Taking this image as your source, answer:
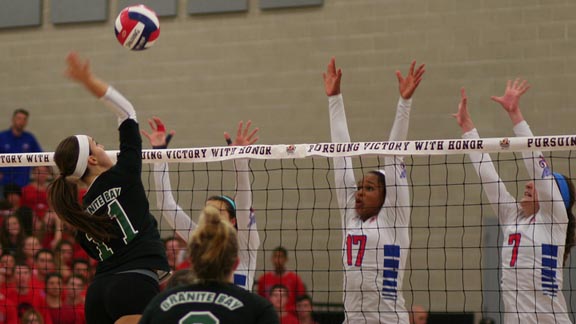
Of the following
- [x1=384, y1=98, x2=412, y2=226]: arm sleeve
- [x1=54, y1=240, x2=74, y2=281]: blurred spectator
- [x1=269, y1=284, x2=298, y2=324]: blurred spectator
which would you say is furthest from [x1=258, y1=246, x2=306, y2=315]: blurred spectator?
[x1=384, y1=98, x2=412, y2=226]: arm sleeve

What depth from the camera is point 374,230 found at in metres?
6.85

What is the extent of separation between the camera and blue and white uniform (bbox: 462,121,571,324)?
260 inches

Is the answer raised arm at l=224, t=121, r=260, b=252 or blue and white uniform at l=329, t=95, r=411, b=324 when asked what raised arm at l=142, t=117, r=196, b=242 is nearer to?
raised arm at l=224, t=121, r=260, b=252

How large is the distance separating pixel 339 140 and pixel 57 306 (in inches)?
165

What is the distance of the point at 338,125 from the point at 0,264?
486 centimetres

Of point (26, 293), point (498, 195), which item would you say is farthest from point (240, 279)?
point (26, 293)

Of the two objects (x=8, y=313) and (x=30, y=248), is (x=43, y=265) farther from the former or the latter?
(x=8, y=313)

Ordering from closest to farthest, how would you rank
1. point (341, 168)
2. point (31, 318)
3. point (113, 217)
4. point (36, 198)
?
point (113, 217) < point (341, 168) < point (31, 318) < point (36, 198)

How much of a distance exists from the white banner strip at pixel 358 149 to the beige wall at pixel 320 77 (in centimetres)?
375

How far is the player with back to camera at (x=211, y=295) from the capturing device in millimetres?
3814

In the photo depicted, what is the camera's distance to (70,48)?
43.2 feet

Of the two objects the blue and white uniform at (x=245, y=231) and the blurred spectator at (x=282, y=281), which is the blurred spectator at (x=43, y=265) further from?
the blue and white uniform at (x=245, y=231)

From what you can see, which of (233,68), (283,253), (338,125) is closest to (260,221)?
(283,253)

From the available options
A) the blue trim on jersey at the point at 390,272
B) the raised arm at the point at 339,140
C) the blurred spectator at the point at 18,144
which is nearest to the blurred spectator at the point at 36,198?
the blurred spectator at the point at 18,144
